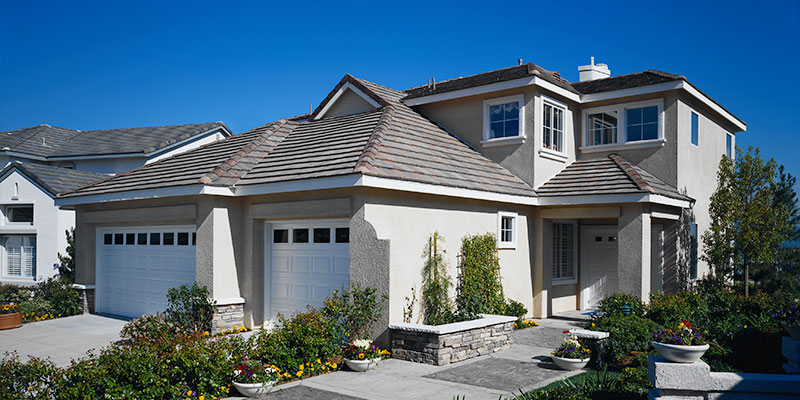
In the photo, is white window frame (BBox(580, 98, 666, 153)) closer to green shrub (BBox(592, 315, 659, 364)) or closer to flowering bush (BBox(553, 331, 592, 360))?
green shrub (BBox(592, 315, 659, 364))

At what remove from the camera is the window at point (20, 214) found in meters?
22.6

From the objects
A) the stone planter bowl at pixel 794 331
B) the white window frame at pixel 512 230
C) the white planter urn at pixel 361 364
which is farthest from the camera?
the white window frame at pixel 512 230

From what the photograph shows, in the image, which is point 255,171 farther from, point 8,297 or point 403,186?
point 8,297

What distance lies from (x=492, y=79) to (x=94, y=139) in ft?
76.3

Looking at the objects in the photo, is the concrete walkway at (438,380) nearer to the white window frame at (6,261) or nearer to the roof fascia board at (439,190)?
the roof fascia board at (439,190)

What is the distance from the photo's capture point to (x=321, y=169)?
12391 mm

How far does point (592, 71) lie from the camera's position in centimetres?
1944

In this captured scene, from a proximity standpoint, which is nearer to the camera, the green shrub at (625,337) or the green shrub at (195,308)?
the green shrub at (625,337)

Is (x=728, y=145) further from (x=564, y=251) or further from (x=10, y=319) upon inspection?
(x=10, y=319)

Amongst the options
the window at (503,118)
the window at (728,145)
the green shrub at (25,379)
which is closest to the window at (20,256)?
the green shrub at (25,379)

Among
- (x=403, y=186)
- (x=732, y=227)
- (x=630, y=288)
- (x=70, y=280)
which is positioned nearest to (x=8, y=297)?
(x=70, y=280)

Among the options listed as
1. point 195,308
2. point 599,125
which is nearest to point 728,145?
point 599,125

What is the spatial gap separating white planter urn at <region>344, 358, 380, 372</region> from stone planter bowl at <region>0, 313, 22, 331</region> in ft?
31.2

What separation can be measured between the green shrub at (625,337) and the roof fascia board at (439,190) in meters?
3.97
